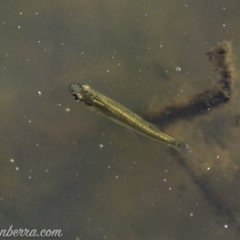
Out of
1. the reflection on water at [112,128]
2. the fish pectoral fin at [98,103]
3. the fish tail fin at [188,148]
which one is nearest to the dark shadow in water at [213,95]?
the reflection on water at [112,128]

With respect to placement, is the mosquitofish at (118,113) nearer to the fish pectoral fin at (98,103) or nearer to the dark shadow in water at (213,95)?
the fish pectoral fin at (98,103)

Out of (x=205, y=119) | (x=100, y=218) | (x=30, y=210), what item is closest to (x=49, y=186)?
(x=30, y=210)

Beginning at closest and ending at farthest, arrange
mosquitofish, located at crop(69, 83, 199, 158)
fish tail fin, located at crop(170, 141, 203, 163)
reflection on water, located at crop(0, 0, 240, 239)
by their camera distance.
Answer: mosquitofish, located at crop(69, 83, 199, 158) → fish tail fin, located at crop(170, 141, 203, 163) → reflection on water, located at crop(0, 0, 240, 239)

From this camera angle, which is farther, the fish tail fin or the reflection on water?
the reflection on water

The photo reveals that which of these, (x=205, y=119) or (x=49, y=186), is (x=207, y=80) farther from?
(x=49, y=186)

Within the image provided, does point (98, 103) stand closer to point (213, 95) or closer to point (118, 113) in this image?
point (118, 113)

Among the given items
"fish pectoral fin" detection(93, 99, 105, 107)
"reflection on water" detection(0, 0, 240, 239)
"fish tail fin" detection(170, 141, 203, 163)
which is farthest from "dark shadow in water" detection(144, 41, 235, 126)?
"fish pectoral fin" detection(93, 99, 105, 107)

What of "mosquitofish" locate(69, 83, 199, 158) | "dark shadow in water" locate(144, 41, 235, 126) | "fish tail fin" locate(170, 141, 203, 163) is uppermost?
"dark shadow in water" locate(144, 41, 235, 126)

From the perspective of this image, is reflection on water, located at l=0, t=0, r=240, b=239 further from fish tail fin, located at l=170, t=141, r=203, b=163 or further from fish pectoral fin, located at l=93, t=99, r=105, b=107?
fish pectoral fin, located at l=93, t=99, r=105, b=107
